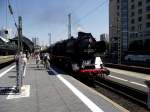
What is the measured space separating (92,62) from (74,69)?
1.87 metres

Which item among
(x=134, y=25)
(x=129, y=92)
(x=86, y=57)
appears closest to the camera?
(x=129, y=92)

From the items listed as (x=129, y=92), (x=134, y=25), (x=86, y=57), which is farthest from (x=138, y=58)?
(x=129, y=92)

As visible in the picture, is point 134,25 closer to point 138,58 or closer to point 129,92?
point 138,58

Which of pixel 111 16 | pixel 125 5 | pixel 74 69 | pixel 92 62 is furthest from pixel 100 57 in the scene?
pixel 111 16

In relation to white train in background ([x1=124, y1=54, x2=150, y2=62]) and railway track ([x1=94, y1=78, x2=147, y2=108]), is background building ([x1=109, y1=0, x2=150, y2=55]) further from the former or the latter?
railway track ([x1=94, y1=78, x2=147, y2=108])

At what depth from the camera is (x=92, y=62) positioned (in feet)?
81.3

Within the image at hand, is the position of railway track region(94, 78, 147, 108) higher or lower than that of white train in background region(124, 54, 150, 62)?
lower

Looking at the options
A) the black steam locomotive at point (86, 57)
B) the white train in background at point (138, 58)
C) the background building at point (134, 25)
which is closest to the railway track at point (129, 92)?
the black steam locomotive at point (86, 57)

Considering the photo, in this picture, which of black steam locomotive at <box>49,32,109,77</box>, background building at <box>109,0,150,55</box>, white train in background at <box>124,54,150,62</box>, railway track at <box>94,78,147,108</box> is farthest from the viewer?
background building at <box>109,0,150,55</box>

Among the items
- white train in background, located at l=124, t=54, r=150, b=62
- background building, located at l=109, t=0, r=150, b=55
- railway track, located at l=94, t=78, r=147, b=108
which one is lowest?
railway track, located at l=94, t=78, r=147, b=108

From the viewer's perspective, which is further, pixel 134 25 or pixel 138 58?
pixel 134 25

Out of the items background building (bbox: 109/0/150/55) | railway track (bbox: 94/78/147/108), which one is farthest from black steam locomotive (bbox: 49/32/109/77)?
background building (bbox: 109/0/150/55)

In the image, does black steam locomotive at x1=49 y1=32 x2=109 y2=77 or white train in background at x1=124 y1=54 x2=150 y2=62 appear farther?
white train in background at x1=124 y1=54 x2=150 y2=62

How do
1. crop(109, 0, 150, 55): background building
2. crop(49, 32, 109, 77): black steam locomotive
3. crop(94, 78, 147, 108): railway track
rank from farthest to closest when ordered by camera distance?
crop(109, 0, 150, 55): background building, crop(49, 32, 109, 77): black steam locomotive, crop(94, 78, 147, 108): railway track
